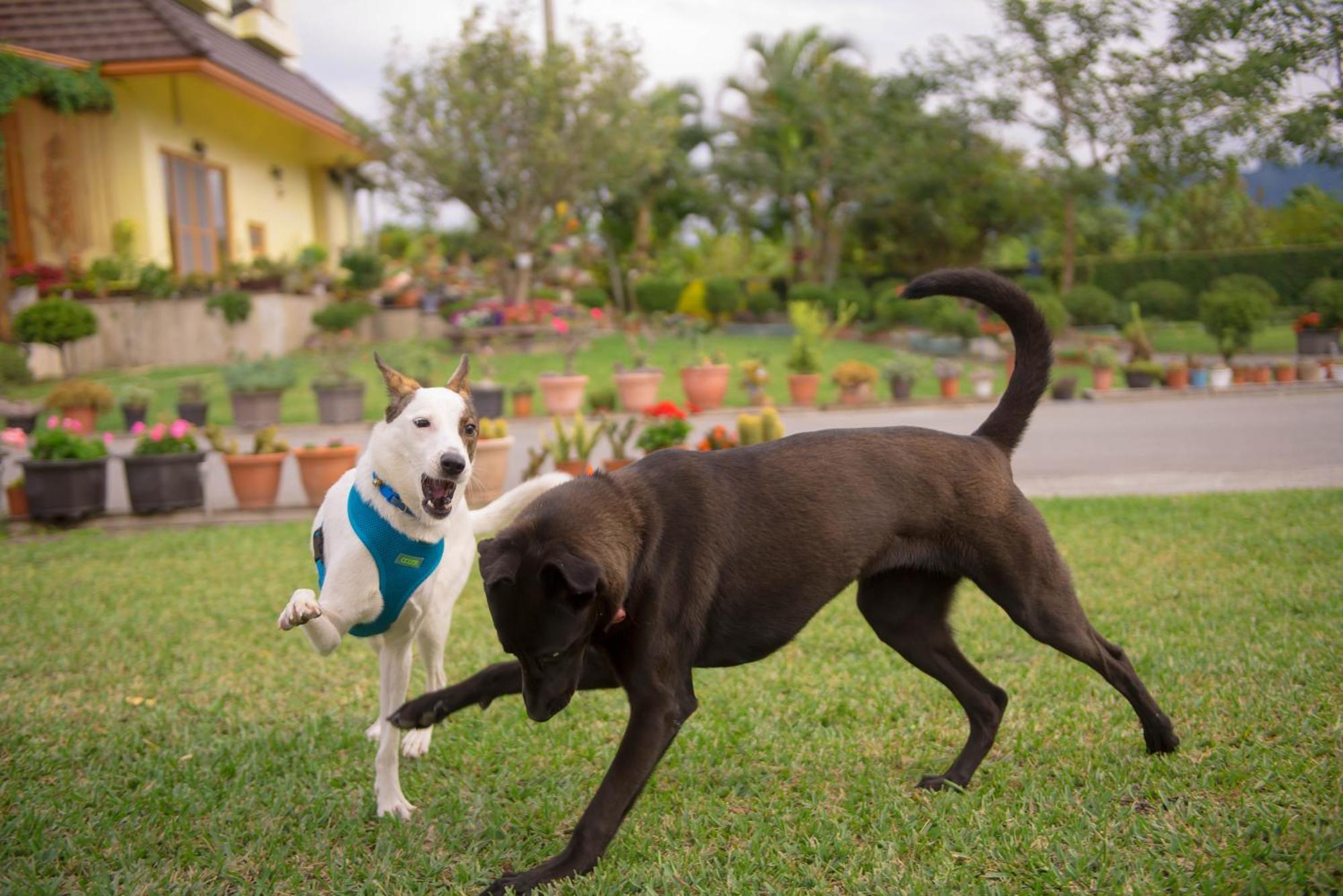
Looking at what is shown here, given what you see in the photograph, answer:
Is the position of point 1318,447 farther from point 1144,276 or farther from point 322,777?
point 1144,276

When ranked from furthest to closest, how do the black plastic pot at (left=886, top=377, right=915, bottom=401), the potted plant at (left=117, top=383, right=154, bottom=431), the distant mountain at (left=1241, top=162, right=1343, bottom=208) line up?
1. the distant mountain at (left=1241, top=162, right=1343, bottom=208)
2. the black plastic pot at (left=886, top=377, right=915, bottom=401)
3. the potted plant at (left=117, top=383, right=154, bottom=431)

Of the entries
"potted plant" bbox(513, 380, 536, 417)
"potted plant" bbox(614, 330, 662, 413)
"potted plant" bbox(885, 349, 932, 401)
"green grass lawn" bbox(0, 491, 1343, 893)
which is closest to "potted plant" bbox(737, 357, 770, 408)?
"potted plant" bbox(614, 330, 662, 413)

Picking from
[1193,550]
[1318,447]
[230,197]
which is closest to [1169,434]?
[1318,447]

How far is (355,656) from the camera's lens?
512cm

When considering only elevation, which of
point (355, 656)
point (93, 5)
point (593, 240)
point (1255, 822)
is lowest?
point (355, 656)

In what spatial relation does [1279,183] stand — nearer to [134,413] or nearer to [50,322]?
[134,413]

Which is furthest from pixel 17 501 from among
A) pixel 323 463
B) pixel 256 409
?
pixel 256 409

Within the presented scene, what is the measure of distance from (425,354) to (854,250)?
21.7 meters

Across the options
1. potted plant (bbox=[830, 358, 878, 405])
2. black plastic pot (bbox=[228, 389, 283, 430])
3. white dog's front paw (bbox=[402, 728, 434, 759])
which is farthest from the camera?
potted plant (bbox=[830, 358, 878, 405])

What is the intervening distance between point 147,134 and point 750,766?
19857mm

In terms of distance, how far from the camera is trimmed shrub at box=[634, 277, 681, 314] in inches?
1161

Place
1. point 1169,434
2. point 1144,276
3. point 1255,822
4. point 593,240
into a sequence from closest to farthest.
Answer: point 1255,822
point 1169,434
point 1144,276
point 593,240

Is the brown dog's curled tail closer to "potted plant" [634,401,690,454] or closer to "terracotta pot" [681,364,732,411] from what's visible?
"potted plant" [634,401,690,454]

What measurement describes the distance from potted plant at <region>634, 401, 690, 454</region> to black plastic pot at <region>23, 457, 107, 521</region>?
14.6ft
